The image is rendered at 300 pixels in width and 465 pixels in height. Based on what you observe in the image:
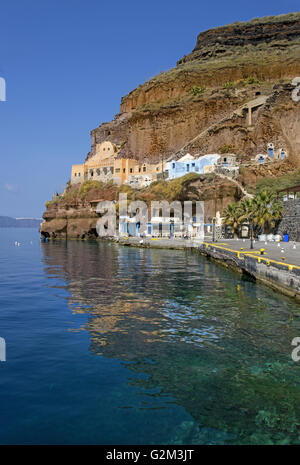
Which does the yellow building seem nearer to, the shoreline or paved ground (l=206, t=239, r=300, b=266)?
the shoreline

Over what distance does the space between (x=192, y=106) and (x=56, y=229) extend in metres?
44.8

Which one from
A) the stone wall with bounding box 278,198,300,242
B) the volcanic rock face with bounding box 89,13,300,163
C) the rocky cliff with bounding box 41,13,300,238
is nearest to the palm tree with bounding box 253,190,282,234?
the stone wall with bounding box 278,198,300,242

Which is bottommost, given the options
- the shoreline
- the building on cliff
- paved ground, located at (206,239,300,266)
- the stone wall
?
the shoreline

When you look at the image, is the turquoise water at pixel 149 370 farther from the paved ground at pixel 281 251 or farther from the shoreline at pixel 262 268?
the paved ground at pixel 281 251

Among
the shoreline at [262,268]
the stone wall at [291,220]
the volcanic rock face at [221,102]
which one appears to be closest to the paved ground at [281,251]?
the shoreline at [262,268]

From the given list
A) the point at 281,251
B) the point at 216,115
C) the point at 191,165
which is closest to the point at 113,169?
the point at 191,165

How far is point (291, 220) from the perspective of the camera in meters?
44.4

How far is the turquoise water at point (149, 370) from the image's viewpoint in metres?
7.02

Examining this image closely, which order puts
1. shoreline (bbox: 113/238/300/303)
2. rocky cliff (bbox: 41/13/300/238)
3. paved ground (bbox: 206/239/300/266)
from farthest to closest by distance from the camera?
rocky cliff (bbox: 41/13/300/238)
paved ground (bbox: 206/239/300/266)
shoreline (bbox: 113/238/300/303)

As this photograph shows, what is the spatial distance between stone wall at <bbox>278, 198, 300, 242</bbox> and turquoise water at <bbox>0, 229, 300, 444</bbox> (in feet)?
82.5

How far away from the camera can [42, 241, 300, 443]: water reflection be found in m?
7.38

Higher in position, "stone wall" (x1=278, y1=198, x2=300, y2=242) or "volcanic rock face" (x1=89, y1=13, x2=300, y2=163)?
"volcanic rock face" (x1=89, y1=13, x2=300, y2=163)
